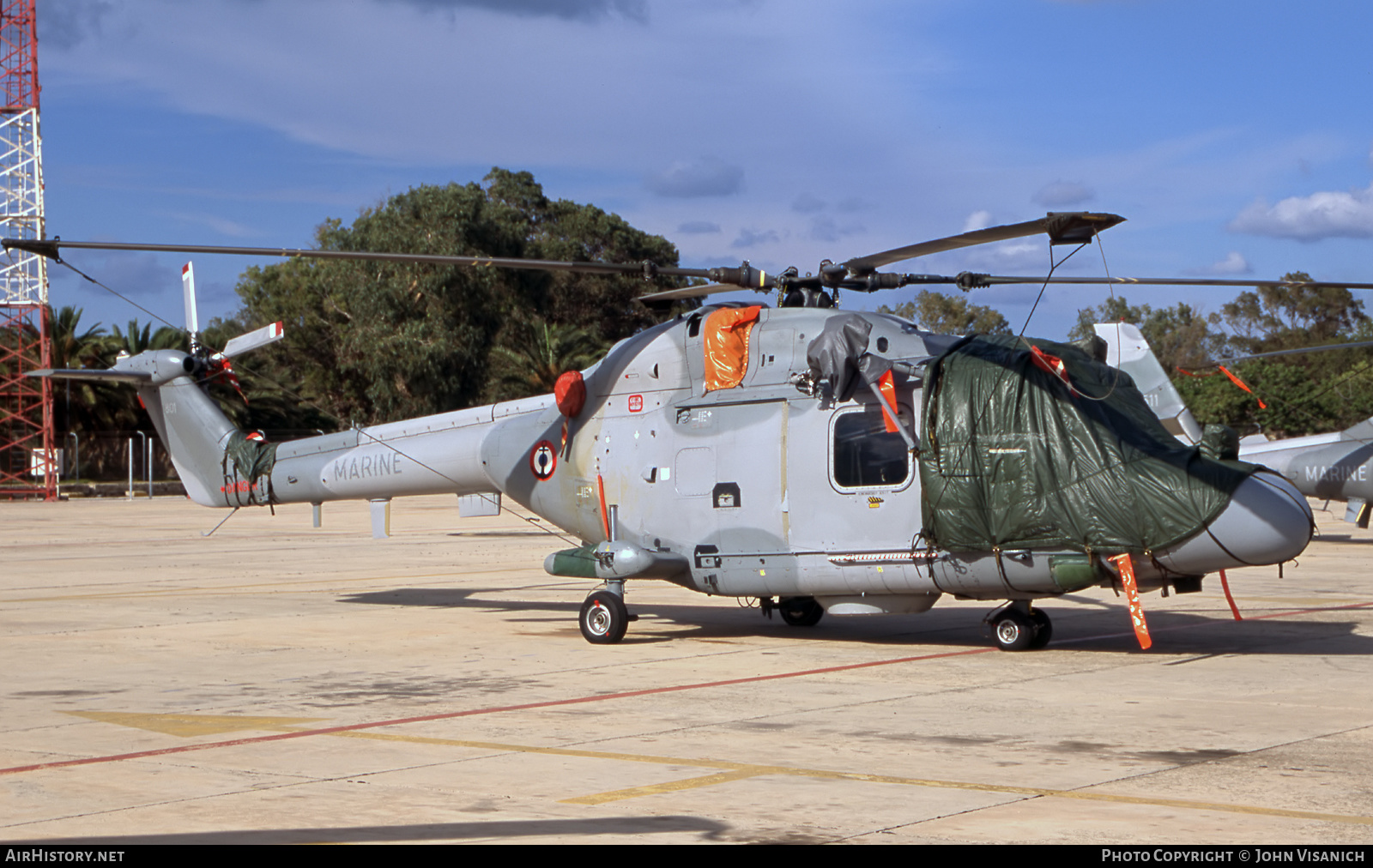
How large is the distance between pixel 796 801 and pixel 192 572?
1944cm

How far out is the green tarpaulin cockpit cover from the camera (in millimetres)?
11953

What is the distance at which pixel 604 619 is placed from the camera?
14.5 meters

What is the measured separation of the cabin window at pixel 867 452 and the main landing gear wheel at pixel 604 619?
283 cm

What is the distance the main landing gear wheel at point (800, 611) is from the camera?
15789mm

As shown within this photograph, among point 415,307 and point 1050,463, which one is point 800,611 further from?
point 415,307

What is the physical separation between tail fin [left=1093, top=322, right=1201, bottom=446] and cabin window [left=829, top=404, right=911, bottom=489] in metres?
11.2

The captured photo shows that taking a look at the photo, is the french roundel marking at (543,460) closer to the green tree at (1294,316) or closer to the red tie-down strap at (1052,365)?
the red tie-down strap at (1052,365)

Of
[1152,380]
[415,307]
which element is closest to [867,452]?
[1152,380]

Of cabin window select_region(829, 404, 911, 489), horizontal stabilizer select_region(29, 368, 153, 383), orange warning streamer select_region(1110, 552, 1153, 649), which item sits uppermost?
horizontal stabilizer select_region(29, 368, 153, 383)

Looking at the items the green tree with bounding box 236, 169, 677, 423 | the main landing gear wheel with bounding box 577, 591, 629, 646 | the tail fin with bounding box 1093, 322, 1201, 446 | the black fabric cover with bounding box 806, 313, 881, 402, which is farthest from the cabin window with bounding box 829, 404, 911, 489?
the green tree with bounding box 236, 169, 677, 423

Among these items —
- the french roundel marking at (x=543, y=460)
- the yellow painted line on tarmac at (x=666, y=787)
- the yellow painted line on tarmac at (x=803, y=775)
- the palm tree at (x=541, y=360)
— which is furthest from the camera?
the palm tree at (x=541, y=360)

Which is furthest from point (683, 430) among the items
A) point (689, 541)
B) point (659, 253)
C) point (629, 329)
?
point (659, 253)

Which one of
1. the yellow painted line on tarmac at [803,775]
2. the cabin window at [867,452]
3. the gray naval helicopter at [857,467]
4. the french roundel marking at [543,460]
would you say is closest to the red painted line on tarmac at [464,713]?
the gray naval helicopter at [857,467]

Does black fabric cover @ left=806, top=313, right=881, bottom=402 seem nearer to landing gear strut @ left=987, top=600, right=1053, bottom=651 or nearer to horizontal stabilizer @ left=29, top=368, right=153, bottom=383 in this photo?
landing gear strut @ left=987, top=600, right=1053, bottom=651
